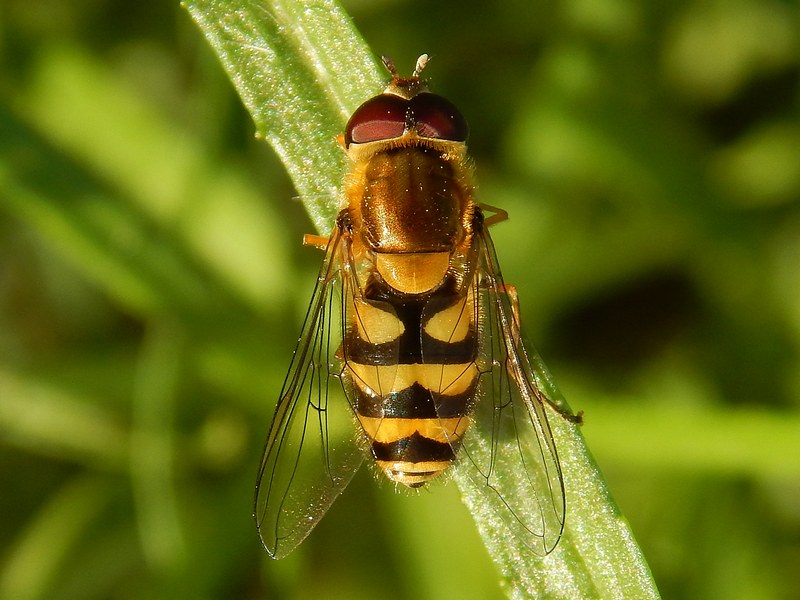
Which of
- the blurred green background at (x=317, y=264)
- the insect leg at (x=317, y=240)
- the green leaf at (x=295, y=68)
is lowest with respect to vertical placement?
the blurred green background at (x=317, y=264)

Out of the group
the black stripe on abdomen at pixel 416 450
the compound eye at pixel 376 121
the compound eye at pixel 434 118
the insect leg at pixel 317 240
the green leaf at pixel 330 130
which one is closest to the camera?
the green leaf at pixel 330 130

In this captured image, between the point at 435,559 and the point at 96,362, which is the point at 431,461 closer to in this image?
the point at 435,559

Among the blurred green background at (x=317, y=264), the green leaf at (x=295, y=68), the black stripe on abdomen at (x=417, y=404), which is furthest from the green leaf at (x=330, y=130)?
the blurred green background at (x=317, y=264)

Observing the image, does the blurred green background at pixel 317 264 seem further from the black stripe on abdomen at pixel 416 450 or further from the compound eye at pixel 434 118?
the compound eye at pixel 434 118

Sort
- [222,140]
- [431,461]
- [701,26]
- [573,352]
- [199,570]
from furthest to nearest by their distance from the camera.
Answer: [701,26] < [573,352] < [222,140] < [199,570] < [431,461]

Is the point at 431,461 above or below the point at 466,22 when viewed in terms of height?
below

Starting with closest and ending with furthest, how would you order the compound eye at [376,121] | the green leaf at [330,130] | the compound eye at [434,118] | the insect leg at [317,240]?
the green leaf at [330,130] < the compound eye at [376,121] < the compound eye at [434,118] < the insect leg at [317,240]

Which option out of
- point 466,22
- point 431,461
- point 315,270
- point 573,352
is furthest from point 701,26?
point 431,461

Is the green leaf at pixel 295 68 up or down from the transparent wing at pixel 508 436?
up
